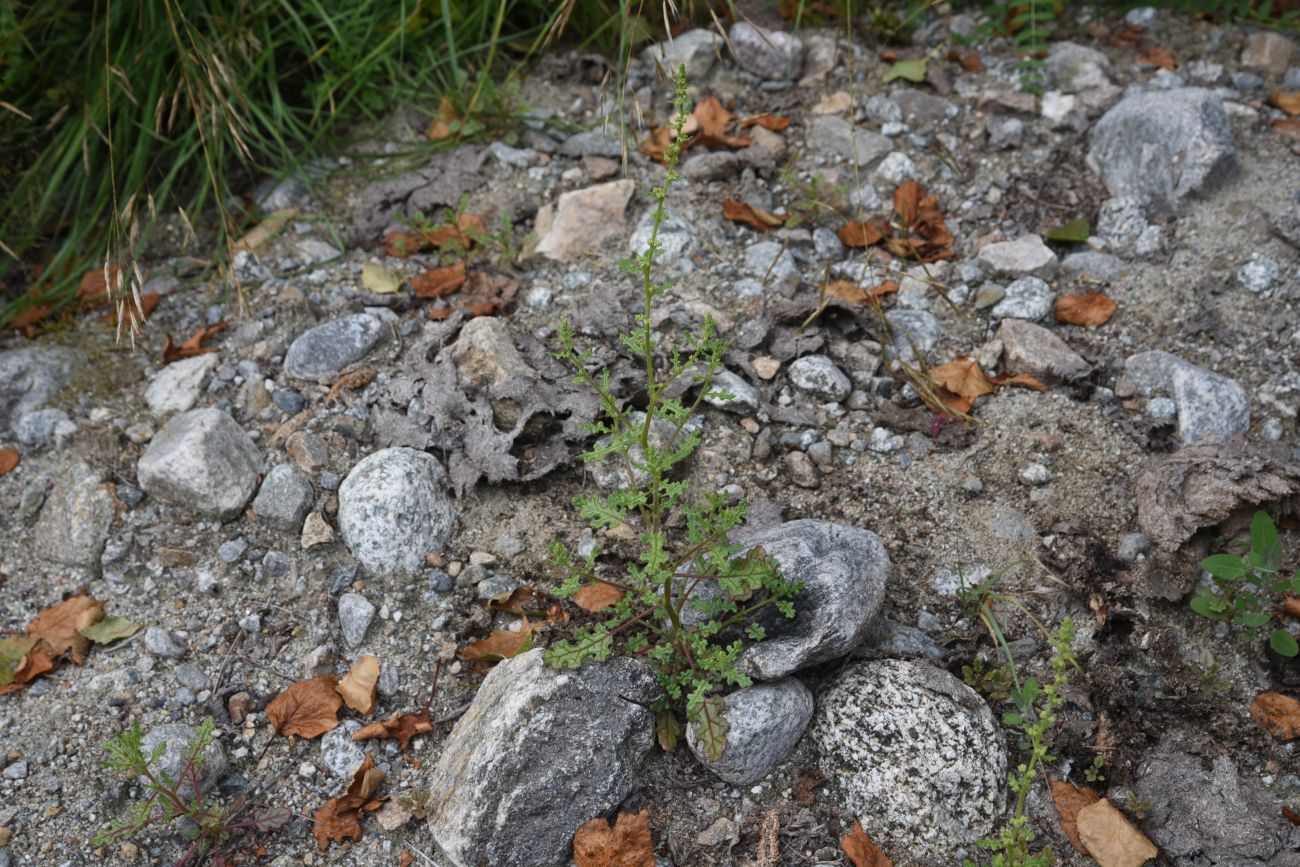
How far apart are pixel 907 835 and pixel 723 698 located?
0.46 metres

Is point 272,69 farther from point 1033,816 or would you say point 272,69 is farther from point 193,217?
point 1033,816

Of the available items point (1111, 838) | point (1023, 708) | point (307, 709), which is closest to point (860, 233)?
point (1023, 708)

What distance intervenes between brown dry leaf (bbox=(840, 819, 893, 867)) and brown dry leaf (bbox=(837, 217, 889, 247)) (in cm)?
180

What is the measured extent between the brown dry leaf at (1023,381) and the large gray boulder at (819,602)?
2.54ft

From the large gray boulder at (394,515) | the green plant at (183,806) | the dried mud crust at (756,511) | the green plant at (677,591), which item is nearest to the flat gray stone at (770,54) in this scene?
Result: the dried mud crust at (756,511)

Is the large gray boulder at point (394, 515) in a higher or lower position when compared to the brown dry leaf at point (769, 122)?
lower

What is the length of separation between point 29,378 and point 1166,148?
352 centimetres

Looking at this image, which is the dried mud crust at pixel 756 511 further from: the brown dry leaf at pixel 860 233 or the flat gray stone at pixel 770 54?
the flat gray stone at pixel 770 54

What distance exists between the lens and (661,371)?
2924 mm

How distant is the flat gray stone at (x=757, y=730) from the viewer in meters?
2.19

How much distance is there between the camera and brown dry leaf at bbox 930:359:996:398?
285cm

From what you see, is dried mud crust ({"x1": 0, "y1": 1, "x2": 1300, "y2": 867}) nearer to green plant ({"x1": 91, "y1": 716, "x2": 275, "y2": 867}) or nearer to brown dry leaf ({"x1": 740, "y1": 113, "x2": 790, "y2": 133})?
green plant ({"x1": 91, "y1": 716, "x2": 275, "y2": 867})

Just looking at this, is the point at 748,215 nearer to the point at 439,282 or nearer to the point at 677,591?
the point at 439,282

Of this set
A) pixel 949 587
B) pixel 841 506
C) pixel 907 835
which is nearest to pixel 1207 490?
pixel 949 587
